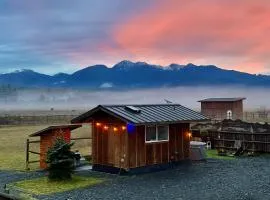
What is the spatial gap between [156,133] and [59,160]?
6122 mm

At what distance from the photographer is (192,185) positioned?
63.1ft

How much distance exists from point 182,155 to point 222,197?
8.54m

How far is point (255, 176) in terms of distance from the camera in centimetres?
2145

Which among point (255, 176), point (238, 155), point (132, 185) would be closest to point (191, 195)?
point (132, 185)

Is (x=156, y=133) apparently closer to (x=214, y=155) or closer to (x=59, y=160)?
(x=59, y=160)

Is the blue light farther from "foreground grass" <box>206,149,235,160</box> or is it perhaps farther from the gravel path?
"foreground grass" <box>206,149,235,160</box>

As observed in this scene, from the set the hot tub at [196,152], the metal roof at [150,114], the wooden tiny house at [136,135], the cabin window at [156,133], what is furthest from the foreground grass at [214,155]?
the cabin window at [156,133]

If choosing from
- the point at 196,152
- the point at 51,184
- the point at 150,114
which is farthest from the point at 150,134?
the point at 51,184

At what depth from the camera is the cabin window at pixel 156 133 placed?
23.2 m

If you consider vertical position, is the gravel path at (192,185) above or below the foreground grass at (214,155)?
below

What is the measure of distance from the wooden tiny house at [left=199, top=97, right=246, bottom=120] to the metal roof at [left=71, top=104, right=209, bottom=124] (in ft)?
139

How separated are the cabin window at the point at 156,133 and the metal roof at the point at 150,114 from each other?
31.6 inches

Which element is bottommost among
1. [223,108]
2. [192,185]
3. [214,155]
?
[192,185]

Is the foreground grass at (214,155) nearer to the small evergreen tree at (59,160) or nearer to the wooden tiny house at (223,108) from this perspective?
the small evergreen tree at (59,160)
